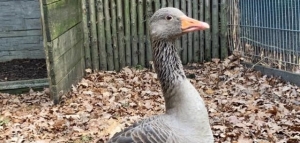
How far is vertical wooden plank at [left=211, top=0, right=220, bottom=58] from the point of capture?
10.7 m

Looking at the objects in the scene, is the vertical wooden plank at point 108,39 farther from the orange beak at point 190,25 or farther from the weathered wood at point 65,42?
the orange beak at point 190,25

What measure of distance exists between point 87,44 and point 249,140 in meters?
5.46

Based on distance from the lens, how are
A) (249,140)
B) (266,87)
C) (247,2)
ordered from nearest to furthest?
(249,140)
(266,87)
(247,2)

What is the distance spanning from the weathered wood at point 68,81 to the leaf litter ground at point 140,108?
0.12 metres

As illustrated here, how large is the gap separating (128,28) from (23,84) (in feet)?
8.12

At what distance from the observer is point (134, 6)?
10555 mm

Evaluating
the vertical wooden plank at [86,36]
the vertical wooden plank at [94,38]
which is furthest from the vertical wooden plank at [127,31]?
the vertical wooden plank at [86,36]

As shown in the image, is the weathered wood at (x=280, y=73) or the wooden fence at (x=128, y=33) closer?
the weathered wood at (x=280, y=73)

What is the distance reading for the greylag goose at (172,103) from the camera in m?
3.91

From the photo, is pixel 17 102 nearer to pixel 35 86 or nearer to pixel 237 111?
pixel 35 86

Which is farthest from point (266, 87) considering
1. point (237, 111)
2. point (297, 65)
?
point (237, 111)

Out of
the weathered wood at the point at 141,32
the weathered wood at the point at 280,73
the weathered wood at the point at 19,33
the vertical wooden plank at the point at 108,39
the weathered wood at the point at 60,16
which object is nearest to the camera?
the weathered wood at the point at 60,16

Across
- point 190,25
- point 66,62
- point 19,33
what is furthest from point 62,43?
point 190,25

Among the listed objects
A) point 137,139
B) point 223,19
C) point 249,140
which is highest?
point 223,19
